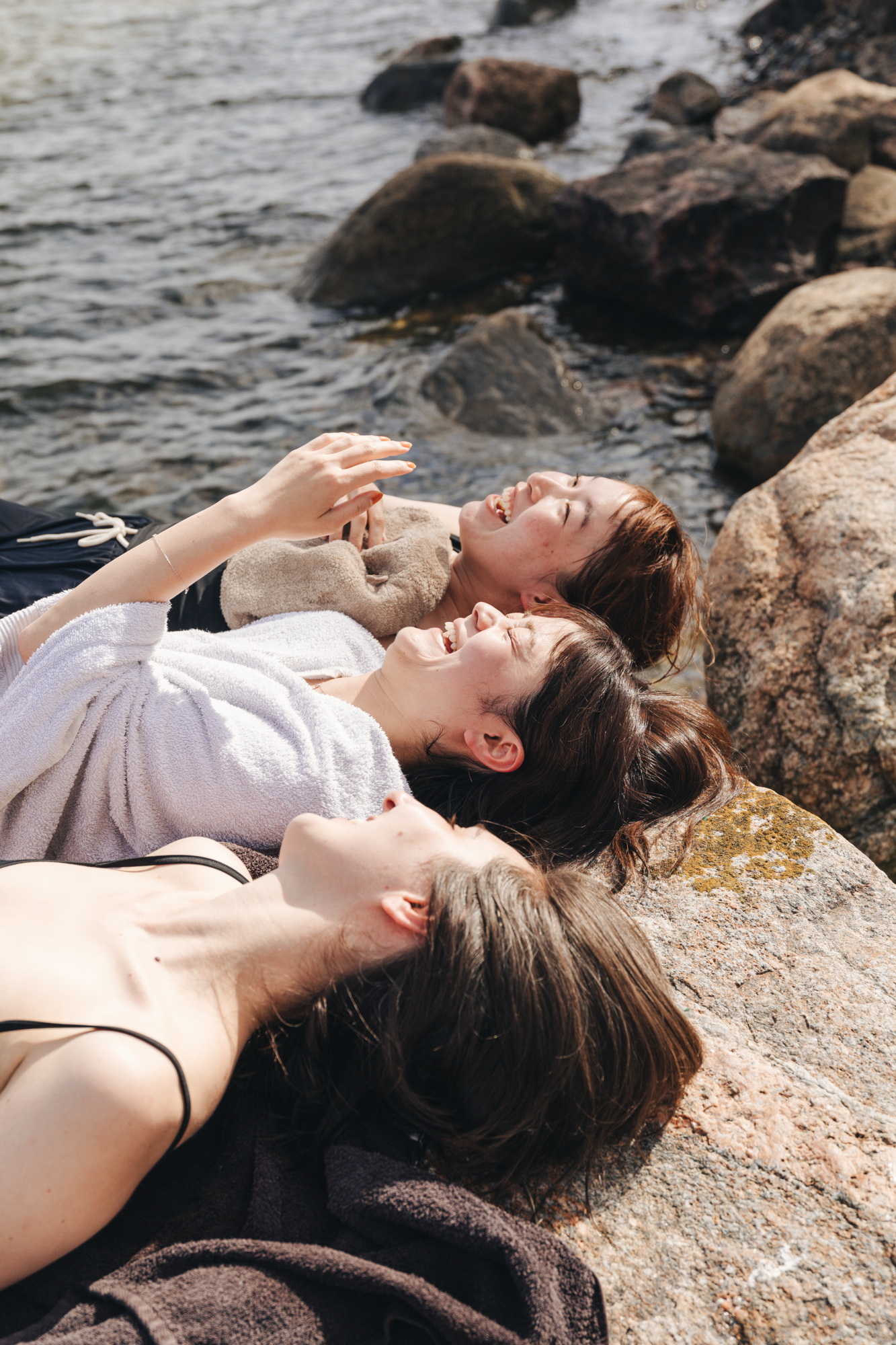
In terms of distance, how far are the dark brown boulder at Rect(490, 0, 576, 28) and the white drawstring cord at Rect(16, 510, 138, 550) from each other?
1760cm

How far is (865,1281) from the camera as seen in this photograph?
188 centimetres

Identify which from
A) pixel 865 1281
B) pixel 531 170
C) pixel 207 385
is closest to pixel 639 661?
pixel 865 1281

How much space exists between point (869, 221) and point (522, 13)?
39.6 ft

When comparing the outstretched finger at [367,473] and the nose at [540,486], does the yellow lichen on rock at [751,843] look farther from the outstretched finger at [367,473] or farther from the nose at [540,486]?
the outstretched finger at [367,473]

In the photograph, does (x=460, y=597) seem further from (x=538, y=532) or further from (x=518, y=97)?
(x=518, y=97)

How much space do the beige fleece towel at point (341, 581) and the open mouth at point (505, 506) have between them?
10.0 inches

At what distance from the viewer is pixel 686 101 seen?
41.0ft

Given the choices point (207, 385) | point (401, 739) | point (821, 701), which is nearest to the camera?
point (401, 739)

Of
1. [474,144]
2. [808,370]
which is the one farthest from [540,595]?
[474,144]

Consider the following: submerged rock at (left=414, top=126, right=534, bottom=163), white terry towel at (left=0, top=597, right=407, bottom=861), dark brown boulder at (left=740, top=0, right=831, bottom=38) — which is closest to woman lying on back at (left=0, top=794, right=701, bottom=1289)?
Answer: white terry towel at (left=0, top=597, right=407, bottom=861)

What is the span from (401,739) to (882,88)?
34.4 ft

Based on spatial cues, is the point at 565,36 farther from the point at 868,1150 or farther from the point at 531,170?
the point at 868,1150

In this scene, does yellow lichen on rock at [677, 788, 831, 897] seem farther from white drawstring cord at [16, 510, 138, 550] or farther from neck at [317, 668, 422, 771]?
white drawstring cord at [16, 510, 138, 550]

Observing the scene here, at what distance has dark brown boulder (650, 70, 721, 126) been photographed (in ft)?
40.9
